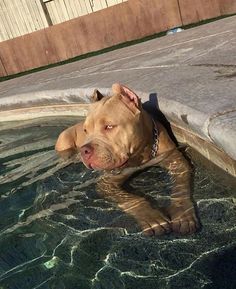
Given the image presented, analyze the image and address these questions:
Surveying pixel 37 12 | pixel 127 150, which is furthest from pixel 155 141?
pixel 37 12

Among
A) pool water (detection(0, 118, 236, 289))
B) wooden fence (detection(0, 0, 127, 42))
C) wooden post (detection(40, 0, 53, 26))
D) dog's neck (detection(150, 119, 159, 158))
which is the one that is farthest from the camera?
wooden post (detection(40, 0, 53, 26))

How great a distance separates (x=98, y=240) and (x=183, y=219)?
0.70 metres

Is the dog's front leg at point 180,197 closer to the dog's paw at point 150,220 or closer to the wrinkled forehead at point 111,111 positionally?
the dog's paw at point 150,220

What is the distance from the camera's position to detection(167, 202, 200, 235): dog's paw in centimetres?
385

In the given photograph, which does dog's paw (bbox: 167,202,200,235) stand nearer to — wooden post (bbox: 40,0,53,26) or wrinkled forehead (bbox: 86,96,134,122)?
wrinkled forehead (bbox: 86,96,134,122)

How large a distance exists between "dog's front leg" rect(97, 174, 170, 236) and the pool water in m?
0.08

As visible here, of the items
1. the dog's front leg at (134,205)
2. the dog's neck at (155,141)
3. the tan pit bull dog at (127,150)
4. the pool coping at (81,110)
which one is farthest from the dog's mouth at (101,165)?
the pool coping at (81,110)

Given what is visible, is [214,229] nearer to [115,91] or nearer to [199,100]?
[199,100]

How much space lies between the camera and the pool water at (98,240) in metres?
3.41

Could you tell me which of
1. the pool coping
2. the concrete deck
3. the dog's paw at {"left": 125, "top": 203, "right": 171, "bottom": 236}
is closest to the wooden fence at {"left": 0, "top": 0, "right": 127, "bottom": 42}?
the concrete deck

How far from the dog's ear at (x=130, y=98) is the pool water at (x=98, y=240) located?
0.67 m

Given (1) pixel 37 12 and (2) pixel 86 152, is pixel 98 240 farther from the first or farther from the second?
(1) pixel 37 12

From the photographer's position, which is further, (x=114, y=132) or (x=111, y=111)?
(x=111, y=111)

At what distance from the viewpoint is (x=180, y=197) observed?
440 cm
